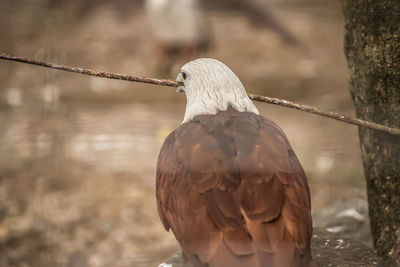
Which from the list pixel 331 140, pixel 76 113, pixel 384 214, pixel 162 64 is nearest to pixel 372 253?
pixel 384 214

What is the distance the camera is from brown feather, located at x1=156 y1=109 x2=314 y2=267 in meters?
0.97

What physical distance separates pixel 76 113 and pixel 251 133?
1.30m

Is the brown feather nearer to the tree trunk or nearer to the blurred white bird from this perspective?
the tree trunk

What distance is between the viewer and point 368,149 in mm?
1391

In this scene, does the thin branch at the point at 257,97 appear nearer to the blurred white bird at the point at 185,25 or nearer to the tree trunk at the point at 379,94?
the tree trunk at the point at 379,94

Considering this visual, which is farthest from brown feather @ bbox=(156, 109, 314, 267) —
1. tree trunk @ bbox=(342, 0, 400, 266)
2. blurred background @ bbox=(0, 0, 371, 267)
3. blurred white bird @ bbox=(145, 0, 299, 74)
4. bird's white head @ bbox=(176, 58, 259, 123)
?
blurred white bird @ bbox=(145, 0, 299, 74)

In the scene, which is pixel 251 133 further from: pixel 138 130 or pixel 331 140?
pixel 138 130

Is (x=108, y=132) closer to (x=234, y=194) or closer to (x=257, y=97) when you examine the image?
(x=257, y=97)

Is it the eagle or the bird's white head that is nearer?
the eagle

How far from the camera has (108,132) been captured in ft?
7.82

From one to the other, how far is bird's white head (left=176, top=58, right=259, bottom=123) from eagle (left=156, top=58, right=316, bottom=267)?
0.21ft

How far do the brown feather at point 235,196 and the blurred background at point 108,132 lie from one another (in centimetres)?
80

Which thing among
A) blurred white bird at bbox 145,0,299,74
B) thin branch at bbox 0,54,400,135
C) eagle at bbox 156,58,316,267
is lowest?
eagle at bbox 156,58,316,267

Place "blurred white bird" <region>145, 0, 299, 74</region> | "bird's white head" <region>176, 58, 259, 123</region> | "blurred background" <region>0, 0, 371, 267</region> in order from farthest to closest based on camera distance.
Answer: "blurred white bird" <region>145, 0, 299, 74</region> < "blurred background" <region>0, 0, 371, 267</region> < "bird's white head" <region>176, 58, 259, 123</region>
